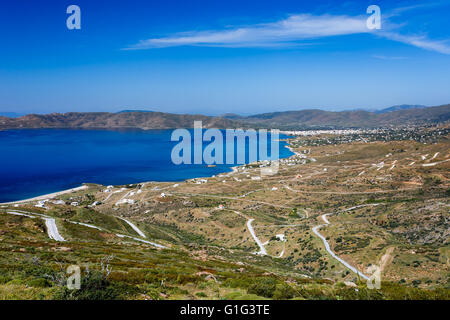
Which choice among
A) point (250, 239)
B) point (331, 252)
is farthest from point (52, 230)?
point (331, 252)

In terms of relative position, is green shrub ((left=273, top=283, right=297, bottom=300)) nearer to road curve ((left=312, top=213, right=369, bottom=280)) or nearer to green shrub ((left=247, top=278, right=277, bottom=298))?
green shrub ((left=247, top=278, right=277, bottom=298))

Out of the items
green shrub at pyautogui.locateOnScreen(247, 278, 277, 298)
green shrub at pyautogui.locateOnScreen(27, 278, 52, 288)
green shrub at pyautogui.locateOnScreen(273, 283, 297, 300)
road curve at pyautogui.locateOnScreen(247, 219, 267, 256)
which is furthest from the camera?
road curve at pyautogui.locateOnScreen(247, 219, 267, 256)

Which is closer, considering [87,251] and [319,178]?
[87,251]

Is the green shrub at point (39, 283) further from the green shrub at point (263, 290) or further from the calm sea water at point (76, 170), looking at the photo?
the calm sea water at point (76, 170)

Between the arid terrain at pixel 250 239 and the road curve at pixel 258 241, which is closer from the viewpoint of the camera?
the arid terrain at pixel 250 239

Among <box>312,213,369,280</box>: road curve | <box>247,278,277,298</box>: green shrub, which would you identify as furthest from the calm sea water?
<box>247,278,277,298</box>: green shrub

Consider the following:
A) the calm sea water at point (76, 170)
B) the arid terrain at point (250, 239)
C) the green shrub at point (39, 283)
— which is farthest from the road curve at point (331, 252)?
the calm sea water at point (76, 170)

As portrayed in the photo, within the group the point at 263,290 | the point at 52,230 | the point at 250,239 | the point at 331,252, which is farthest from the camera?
the point at 250,239

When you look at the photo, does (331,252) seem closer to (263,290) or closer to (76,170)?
(263,290)

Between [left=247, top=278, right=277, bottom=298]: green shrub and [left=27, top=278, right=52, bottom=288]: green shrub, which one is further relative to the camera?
[left=247, top=278, right=277, bottom=298]: green shrub
